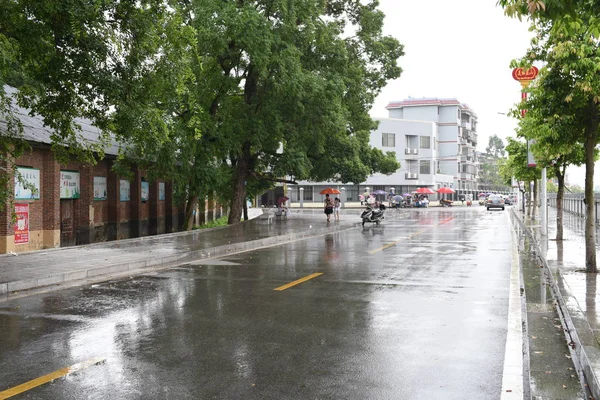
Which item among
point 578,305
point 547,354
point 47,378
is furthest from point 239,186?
point 47,378

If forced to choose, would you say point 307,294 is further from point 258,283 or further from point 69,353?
point 69,353

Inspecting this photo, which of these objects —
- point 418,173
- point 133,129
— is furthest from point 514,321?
point 418,173

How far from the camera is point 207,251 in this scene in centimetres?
1681

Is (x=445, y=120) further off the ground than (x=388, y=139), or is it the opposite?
(x=445, y=120)

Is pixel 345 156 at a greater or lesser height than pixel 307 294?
greater

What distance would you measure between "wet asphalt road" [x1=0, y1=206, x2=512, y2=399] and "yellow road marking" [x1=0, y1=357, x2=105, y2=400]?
110 mm

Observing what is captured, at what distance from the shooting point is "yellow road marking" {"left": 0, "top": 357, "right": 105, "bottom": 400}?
16.3ft

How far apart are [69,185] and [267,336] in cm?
2169

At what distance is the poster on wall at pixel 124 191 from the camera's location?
30.8 m

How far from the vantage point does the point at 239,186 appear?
32.4 meters

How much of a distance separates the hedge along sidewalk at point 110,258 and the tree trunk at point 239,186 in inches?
358

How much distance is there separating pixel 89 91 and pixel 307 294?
→ 20.0 ft

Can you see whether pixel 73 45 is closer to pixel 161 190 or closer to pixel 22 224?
pixel 22 224

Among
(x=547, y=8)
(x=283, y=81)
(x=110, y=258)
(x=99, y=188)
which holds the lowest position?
(x=110, y=258)
